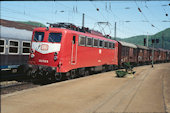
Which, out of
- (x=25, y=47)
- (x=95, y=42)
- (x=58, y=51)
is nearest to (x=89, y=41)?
(x=95, y=42)

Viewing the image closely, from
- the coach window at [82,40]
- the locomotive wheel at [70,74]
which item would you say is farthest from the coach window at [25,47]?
the coach window at [82,40]

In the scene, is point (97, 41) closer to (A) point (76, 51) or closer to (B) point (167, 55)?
(A) point (76, 51)

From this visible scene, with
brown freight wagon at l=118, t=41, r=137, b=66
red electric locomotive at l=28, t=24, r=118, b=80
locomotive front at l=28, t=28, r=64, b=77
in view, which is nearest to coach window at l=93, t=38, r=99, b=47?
red electric locomotive at l=28, t=24, r=118, b=80

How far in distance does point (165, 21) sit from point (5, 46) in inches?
715

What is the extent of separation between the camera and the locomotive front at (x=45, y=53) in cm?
1236

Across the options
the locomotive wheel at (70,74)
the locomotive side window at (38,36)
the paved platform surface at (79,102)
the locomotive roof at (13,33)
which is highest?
the locomotive roof at (13,33)

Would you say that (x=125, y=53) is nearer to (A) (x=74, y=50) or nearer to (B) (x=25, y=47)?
(A) (x=74, y=50)

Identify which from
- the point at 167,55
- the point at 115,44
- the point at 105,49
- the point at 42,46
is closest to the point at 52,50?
the point at 42,46

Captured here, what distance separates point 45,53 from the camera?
41.4ft

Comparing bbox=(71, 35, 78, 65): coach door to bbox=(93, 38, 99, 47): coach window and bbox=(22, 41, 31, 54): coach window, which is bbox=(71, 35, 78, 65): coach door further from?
bbox=(22, 41, 31, 54): coach window

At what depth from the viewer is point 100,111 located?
22.3ft

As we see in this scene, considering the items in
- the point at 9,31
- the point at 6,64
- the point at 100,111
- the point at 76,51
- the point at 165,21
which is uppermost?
the point at 165,21

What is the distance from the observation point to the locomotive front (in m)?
12.4

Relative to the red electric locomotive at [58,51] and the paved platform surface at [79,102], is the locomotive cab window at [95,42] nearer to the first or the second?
the red electric locomotive at [58,51]
